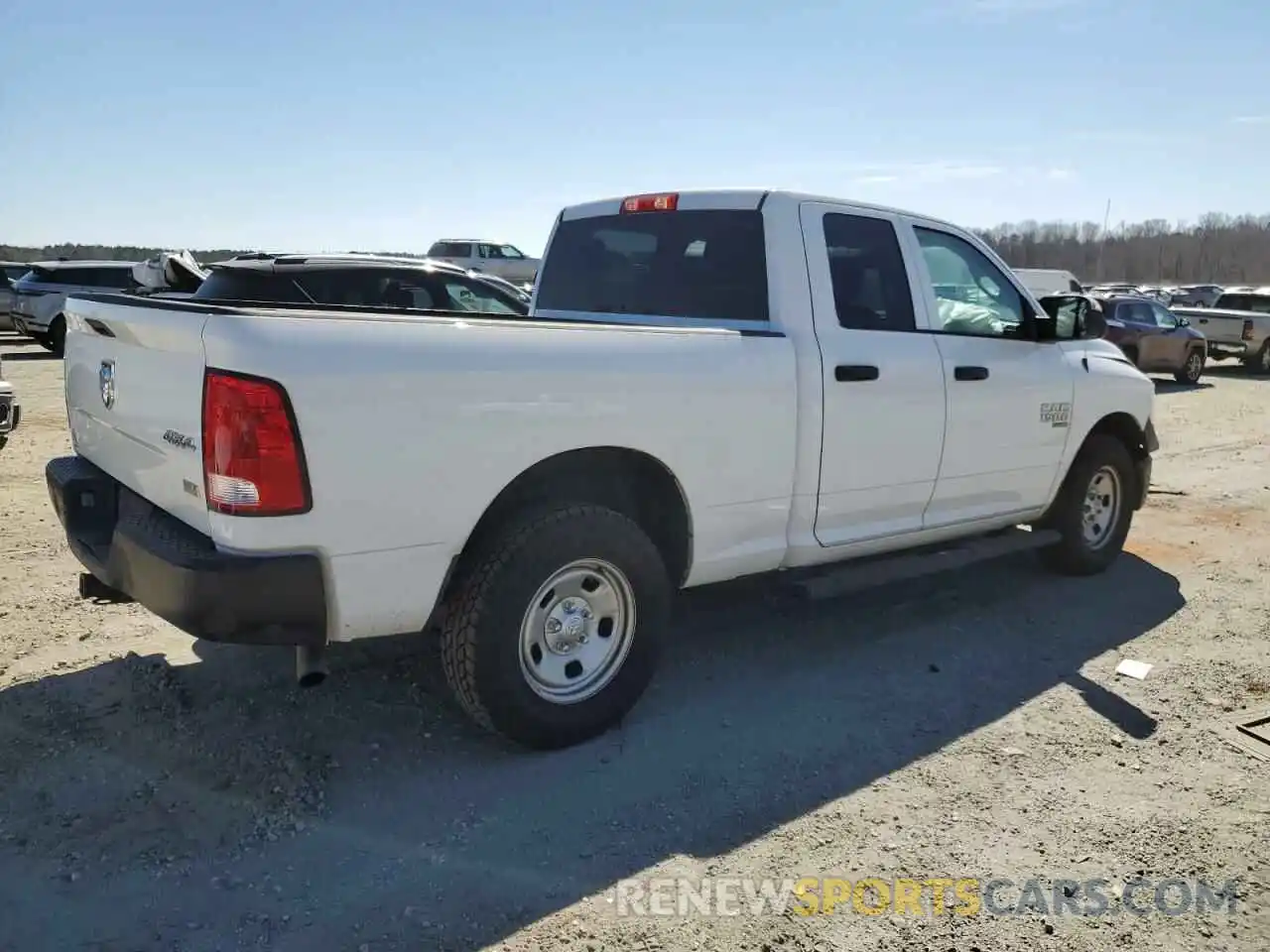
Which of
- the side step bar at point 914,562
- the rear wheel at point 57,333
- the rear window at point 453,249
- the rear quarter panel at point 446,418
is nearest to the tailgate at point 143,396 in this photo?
the rear quarter panel at point 446,418

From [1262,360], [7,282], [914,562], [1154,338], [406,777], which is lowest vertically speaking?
[406,777]

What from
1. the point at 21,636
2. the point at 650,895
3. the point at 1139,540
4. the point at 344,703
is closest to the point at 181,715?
the point at 344,703

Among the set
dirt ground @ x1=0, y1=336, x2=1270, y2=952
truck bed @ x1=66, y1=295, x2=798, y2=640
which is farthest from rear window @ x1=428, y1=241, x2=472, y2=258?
truck bed @ x1=66, y1=295, x2=798, y2=640

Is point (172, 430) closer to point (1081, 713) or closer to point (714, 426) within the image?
point (714, 426)

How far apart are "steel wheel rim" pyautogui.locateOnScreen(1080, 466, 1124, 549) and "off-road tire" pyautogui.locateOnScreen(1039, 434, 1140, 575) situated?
0.07 ft

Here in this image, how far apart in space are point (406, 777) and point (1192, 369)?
20244 mm

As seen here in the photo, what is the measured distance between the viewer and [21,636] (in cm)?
449

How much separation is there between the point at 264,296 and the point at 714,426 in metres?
5.82

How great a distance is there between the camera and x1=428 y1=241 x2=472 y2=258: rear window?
32.2 metres

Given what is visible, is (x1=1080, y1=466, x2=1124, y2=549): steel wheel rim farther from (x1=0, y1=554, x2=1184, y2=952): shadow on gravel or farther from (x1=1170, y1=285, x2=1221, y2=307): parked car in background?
(x1=1170, y1=285, x2=1221, y2=307): parked car in background

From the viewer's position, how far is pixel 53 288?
18.2 meters

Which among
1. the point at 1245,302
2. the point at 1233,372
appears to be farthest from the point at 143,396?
the point at 1245,302

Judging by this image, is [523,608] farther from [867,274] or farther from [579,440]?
[867,274]

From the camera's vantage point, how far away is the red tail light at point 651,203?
4.70 meters
